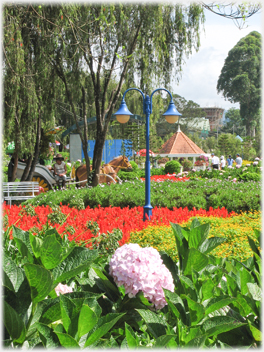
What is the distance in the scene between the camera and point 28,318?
1.41 m

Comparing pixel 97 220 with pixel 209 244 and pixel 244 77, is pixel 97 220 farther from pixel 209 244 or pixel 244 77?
pixel 244 77

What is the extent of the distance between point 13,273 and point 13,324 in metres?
0.22

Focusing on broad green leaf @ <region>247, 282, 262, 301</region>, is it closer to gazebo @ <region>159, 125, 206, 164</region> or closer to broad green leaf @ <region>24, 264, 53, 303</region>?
broad green leaf @ <region>24, 264, 53, 303</region>

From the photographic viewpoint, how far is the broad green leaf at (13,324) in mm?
1268

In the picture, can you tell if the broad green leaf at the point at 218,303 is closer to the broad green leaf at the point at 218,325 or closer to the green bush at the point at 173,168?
the broad green leaf at the point at 218,325

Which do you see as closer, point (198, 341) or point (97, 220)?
point (198, 341)

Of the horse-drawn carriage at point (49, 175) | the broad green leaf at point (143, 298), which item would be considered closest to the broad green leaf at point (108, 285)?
the broad green leaf at point (143, 298)

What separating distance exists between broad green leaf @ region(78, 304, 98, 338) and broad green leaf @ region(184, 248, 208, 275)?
646 mm

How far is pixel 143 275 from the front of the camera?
161 centimetres

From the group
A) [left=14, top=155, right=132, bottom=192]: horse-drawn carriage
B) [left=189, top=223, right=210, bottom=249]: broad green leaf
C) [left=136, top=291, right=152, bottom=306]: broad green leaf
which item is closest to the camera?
[left=136, top=291, right=152, bottom=306]: broad green leaf

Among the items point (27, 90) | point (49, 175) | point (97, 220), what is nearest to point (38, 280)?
point (97, 220)

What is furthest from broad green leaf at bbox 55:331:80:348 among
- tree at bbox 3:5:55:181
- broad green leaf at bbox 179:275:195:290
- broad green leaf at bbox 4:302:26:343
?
tree at bbox 3:5:55:181

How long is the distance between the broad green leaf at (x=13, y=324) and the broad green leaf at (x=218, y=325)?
725 millimetres

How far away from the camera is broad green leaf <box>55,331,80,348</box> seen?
45.7 inches
